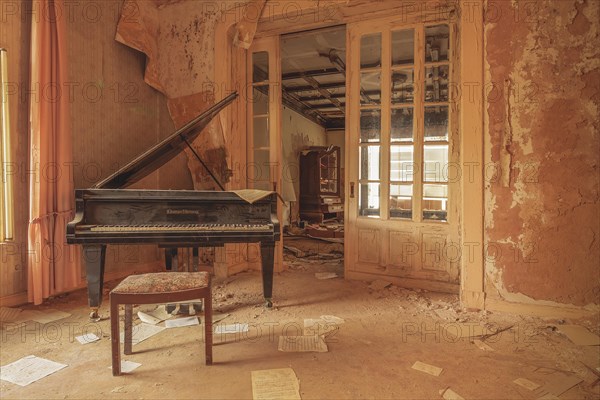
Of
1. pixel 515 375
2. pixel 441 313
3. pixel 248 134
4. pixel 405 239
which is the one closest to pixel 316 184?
pixel 248 134

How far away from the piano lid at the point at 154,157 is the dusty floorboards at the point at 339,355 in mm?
→ 1097

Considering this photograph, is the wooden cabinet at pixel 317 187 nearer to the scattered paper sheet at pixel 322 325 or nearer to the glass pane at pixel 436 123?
the glass pane at pixel 436 123

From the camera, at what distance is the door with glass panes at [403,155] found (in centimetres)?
371

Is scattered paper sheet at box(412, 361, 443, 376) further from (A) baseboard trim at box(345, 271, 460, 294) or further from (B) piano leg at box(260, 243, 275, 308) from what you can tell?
(A) baseboard trim at box(345, 271, 460, 294)

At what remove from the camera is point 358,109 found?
4055 millimetres

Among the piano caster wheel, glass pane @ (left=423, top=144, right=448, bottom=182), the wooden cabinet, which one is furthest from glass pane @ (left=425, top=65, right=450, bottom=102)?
the wooden cabinet

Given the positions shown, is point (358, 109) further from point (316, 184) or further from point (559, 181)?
point (316, 184)

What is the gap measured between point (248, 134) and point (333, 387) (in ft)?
10.4

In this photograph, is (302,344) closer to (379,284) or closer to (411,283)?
(379,284)

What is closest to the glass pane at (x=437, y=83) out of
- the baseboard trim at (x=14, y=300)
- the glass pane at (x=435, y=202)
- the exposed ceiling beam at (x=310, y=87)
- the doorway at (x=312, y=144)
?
the glass pane at (x=435, y=202)

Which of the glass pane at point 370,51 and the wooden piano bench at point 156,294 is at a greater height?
the glass pane at point 370,51

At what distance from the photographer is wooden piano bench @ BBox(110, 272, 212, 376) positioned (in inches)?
81.7

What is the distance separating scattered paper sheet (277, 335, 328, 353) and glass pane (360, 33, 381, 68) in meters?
2.84

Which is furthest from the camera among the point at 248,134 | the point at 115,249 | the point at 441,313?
the point at 248,134
